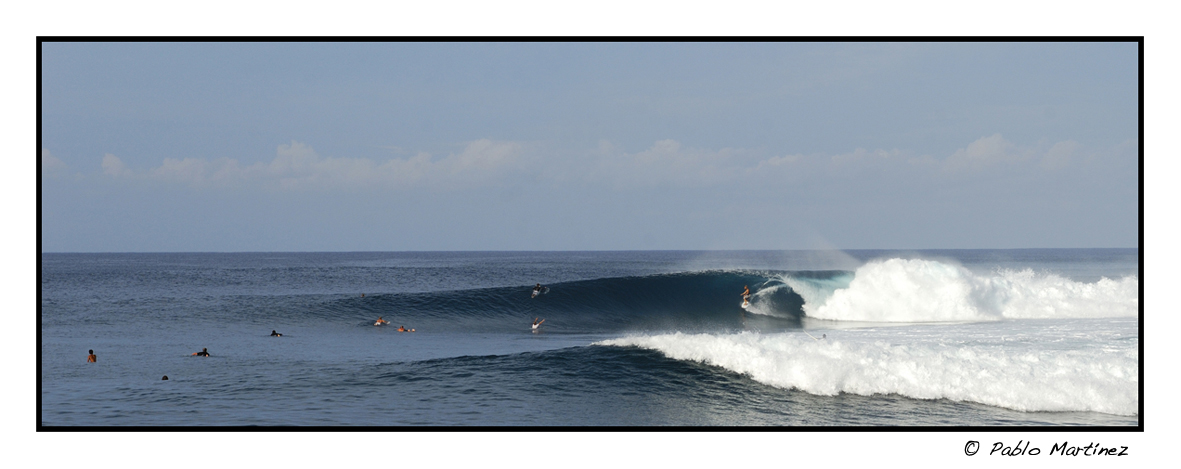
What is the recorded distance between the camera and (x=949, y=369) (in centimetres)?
1014

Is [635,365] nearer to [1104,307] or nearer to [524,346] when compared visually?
[524,346]

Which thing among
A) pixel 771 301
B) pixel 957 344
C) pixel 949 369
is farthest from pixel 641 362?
pixel 771 301

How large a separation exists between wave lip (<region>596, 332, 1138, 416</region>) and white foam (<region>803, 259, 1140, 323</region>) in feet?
26.0

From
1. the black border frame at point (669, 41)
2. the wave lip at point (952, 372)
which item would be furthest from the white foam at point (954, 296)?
the black border frame at point (669, 41)

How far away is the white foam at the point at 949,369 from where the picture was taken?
9359 mm

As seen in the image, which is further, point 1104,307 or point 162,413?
point 1104,307

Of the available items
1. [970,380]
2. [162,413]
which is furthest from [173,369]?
[970,380]

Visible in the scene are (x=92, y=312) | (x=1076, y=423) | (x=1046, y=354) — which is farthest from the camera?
(x=92, y=312)

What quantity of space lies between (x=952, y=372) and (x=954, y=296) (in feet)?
36.6

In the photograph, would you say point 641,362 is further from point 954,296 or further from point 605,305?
point 954,296

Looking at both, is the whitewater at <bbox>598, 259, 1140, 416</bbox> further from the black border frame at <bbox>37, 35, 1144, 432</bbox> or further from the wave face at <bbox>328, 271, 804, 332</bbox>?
the black border frame at <bbox>37, 35, 1144, 432</bbox>

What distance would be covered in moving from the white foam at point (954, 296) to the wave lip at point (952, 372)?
7.92 m
